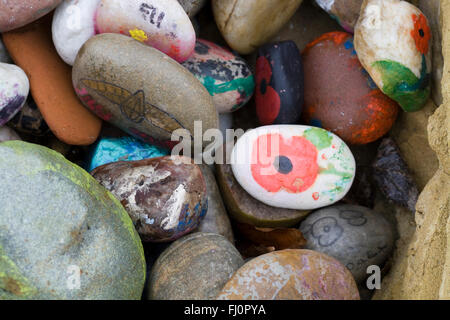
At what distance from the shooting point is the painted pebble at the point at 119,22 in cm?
148

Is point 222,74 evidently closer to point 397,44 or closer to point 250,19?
point 250,19

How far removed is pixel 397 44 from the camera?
1545mm

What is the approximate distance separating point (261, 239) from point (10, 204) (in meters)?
0.92

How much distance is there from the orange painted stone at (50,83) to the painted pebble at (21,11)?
Answer: 0.29 feet

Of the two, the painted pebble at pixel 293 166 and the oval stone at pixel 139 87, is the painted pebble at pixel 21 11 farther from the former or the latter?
the painted pebble at pixel 293 166

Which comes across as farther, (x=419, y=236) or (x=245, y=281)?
(x=419, y=236)

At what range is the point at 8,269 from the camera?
1.03 metres

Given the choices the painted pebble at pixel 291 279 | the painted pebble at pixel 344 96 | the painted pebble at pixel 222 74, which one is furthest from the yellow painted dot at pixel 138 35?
the painted pebble at pixel 291 279

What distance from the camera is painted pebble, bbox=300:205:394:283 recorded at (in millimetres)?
1553

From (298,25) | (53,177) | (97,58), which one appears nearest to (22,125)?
(97,58)

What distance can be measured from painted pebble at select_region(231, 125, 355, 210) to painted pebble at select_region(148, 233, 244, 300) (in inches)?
10.4

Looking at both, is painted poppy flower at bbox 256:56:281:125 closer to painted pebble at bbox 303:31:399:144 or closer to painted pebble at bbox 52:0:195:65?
painted pebble at bbox 303:31:399:144

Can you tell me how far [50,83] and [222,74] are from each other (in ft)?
1.94
